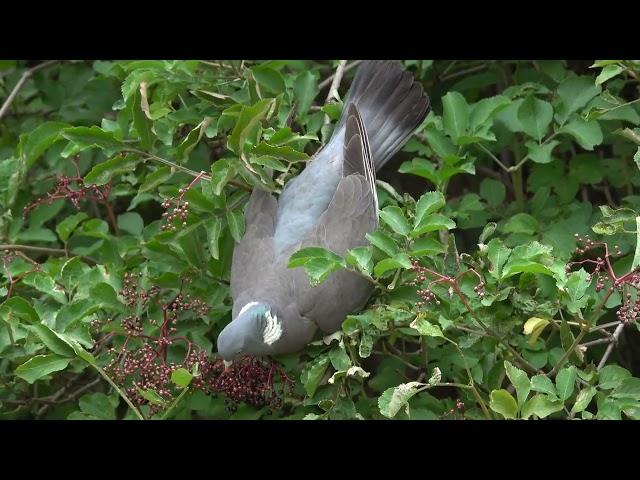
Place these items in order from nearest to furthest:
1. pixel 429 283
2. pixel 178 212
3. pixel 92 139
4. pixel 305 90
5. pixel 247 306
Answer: pixel 429 283 < pixel 178 212 < pixel 92 139 < pixel 247 306 < pixel 305 90

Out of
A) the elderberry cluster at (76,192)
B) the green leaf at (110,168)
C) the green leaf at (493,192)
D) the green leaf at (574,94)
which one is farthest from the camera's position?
the green leaf at (493,192)

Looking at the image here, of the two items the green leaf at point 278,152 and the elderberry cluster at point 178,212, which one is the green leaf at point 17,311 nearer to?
the elderberry cluster at point 178,212

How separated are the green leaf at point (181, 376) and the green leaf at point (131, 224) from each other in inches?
35.9

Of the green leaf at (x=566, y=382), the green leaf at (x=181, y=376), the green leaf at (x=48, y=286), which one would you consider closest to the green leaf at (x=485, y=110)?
the green leaf at (x=566, y=382)

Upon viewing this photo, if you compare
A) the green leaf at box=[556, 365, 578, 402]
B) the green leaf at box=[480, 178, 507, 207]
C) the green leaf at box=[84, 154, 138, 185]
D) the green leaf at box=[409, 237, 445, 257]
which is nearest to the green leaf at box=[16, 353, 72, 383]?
the green leaf at box=[84, 154, 138, 185]

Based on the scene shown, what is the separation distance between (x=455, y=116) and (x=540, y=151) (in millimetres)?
275

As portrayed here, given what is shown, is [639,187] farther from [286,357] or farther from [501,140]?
[286,357]

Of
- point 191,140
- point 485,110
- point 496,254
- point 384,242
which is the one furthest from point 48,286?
point 485,110

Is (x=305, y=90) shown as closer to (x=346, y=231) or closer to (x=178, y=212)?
(x=346, y=231)

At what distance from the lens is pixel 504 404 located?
7.70ft

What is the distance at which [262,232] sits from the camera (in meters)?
3.02

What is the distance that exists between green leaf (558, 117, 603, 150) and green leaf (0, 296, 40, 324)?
1.62m

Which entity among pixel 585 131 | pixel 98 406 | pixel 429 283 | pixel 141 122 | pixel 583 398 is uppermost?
pixel 141 122

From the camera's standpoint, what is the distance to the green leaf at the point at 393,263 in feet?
8.10
